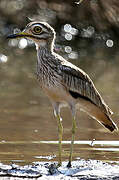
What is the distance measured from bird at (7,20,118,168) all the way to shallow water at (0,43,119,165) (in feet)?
2.39

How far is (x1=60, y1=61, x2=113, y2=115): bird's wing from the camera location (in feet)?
27.5

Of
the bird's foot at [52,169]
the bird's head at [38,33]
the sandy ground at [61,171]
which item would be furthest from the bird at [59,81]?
the bird's foot at [52,169]

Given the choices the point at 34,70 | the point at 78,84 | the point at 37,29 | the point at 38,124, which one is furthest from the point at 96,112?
the point at 34,70

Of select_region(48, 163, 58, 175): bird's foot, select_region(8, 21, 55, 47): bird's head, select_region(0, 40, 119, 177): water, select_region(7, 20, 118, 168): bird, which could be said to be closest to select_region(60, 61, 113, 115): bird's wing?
select_region(7, 20, 118, 168): bird

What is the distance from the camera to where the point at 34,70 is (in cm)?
1692

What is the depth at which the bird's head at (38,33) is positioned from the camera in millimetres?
8461

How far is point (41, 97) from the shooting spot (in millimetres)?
13836

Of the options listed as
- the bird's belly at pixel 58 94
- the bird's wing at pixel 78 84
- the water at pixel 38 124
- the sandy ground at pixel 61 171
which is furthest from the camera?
the water at pixel 38 124

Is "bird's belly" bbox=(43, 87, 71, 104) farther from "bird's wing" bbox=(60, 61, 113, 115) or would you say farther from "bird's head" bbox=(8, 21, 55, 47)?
"bird's head" bbox=(8, 21, 55, 47)

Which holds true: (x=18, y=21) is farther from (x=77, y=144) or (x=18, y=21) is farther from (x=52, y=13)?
(x=77, y=144)

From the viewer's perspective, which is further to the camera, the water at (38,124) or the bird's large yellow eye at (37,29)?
the water at (38,124)

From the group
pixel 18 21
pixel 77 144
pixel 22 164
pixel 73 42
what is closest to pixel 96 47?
pixel 73 42

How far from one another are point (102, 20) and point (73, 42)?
1139 millimetres

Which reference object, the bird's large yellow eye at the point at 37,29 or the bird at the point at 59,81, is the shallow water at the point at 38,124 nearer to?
the bird at the point at 59,81
